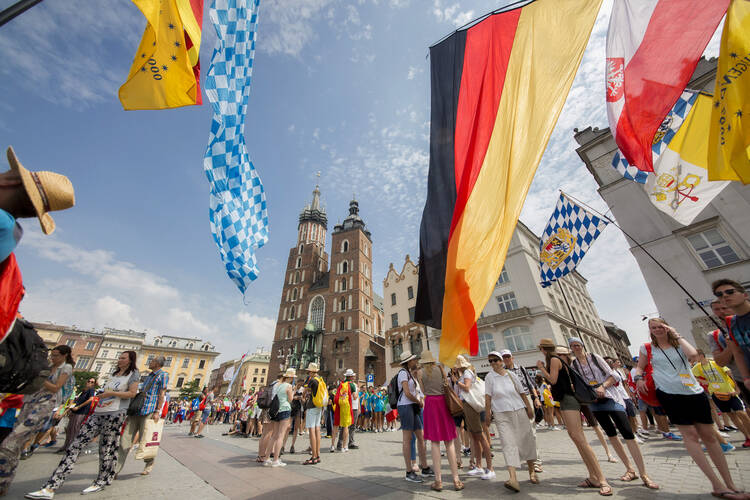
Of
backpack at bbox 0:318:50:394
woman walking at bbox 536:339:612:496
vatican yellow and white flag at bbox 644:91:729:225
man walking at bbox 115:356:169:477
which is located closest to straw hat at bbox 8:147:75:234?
backpack at bbox 0:318:50:394

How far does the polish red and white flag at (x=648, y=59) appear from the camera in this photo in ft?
11.1

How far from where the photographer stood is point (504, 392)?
13.3 ft

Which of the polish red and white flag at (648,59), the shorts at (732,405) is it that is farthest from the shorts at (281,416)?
the shorts at (732,405)

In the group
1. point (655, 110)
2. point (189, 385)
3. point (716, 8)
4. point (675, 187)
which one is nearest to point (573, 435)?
point (655, 110)

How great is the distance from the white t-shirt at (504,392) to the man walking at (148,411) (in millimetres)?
4852

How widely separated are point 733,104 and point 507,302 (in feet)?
69.0

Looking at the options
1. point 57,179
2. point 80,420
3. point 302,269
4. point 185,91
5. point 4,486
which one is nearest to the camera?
point 57,179

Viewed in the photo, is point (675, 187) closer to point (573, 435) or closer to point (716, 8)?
point (716, 8)

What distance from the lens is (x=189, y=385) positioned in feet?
167

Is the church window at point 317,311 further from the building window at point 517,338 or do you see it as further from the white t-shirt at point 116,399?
the white t-shirt at point 116,399

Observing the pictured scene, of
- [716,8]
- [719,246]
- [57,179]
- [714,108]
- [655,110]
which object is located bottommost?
[57,179]

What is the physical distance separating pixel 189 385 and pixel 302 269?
2898 centimetres

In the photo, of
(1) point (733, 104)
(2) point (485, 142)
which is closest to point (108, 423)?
(2) point (485, 142)

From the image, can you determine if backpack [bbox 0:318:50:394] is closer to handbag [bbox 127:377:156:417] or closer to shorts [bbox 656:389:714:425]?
handbag [bbox 127:377:156:417]
